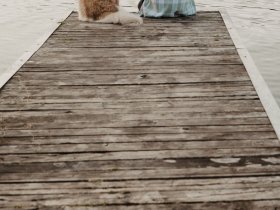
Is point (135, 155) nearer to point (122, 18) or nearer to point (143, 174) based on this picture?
point (143, 174)

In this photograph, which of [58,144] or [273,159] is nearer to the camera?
[273,159]

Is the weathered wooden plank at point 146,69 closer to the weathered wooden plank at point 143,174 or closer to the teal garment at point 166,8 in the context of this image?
the weathered wooden plank at point 143,174

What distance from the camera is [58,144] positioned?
3.46 m

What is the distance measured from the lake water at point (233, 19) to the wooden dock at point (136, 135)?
2.26 m

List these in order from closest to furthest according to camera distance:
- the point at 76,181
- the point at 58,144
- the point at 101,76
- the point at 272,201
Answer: the point at 272,201, the point at 76,181, the point at 58,144, the point at 101,76

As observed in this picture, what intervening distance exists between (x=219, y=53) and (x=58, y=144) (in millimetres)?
3136

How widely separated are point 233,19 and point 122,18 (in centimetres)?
534

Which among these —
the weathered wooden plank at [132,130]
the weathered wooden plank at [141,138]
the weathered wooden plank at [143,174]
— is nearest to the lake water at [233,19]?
the weathered wooden plank at [132,130]

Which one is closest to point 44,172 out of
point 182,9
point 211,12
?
point 182,9

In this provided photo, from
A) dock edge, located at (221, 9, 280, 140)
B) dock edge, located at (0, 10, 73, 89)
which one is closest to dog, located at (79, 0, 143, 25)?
dock edge, located at (0, 10, 73, 89)

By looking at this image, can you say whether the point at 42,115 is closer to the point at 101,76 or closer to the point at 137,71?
the point at 101,76

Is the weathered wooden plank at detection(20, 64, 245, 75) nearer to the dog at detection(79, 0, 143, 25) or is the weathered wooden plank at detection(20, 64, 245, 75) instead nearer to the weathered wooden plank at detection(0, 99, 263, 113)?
the weathered wooden plank at detection(0, 99, 263, 113)

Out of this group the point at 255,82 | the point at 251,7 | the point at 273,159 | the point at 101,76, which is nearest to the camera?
the point at 273,159

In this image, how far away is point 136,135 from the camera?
3.62m
